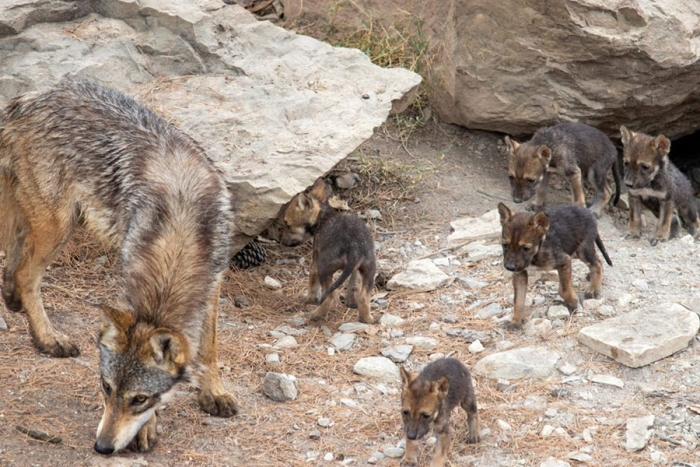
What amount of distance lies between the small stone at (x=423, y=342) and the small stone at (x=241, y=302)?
1.67m

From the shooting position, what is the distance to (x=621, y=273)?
8516 millimetres

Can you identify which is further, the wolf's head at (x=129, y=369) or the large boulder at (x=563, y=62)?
the large boulder at (x=563, y=62)

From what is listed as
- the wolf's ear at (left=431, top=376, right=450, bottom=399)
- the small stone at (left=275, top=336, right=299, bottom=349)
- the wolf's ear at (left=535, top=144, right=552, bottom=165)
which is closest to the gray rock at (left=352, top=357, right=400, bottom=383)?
the small stone at (left=275, top=336, right=299, bottom=349)

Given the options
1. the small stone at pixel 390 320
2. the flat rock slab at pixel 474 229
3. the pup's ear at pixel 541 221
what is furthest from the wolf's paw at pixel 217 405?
the flat rock slab at pixel 474 229

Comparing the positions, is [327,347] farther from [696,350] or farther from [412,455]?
[696,350]

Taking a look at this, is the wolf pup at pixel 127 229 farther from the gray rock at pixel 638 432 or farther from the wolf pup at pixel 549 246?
the gray rock at pixel 638 432

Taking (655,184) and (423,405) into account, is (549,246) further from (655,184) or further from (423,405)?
(655,184)

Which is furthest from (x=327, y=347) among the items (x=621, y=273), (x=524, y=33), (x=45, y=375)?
(x=524, y=33)

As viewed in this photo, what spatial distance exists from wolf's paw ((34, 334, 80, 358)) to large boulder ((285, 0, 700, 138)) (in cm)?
565

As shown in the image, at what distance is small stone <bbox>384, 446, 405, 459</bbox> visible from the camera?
6.13 m

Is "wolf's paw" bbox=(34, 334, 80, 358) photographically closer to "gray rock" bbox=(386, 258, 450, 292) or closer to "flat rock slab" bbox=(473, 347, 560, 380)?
"gray rock" bbox=(386, 258, 450, 292)

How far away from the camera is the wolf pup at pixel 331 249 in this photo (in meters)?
7.98

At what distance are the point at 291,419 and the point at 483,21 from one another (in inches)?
224

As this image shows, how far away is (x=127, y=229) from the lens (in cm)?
646
